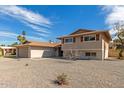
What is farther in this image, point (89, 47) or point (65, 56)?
point (65, 56)

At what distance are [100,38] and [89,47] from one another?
248 cm

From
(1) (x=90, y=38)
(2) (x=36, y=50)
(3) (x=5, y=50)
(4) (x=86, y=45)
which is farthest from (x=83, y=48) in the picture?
(3) (x=5, y=50)

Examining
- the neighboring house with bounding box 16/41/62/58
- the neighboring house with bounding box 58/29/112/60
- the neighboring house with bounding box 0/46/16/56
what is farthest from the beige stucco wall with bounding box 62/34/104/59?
the neighboring house with bounding box 0/46/16/56

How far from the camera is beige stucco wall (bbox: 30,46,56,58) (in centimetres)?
2910

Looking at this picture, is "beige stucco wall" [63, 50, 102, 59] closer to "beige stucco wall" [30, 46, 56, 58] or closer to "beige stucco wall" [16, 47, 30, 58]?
"beige stucco wall" [30, 46, 56, 58]

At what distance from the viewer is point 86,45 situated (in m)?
23.7

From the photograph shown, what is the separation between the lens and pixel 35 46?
1163 inches

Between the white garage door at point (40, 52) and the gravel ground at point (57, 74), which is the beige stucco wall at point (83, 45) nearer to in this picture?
the white garage door at point (40, 52)

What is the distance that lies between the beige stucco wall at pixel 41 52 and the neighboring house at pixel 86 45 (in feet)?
18.5

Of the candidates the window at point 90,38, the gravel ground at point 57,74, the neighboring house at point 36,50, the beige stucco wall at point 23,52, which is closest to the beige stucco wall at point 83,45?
the window at point 90,38

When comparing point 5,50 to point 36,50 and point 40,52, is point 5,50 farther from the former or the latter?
point 36,50

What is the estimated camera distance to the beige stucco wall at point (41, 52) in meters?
29.1
